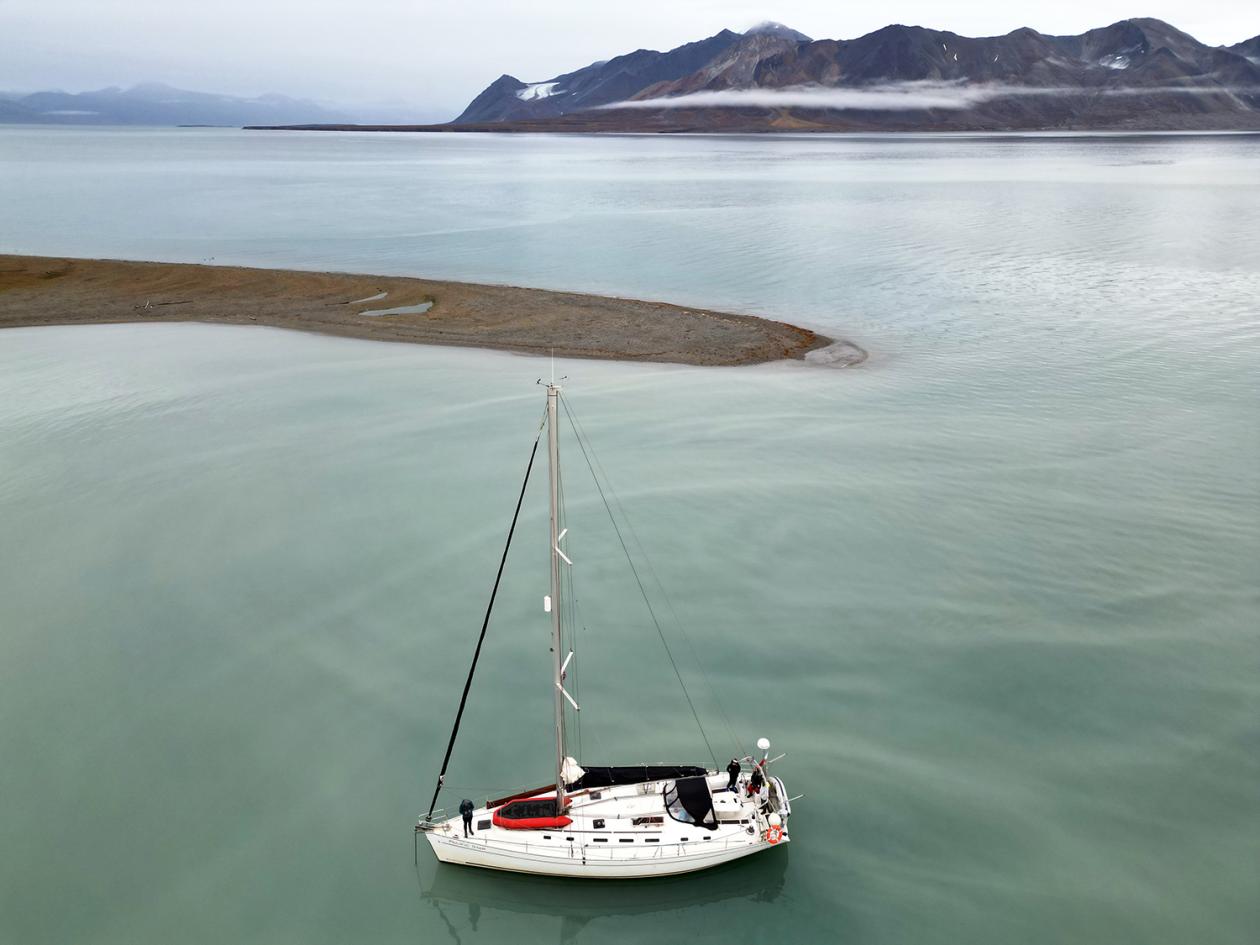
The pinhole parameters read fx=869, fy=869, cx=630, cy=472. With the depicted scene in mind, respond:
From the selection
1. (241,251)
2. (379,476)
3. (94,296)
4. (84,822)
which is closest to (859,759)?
(84,822)

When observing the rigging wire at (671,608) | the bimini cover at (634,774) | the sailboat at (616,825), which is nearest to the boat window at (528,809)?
the sailboat at (616,825)

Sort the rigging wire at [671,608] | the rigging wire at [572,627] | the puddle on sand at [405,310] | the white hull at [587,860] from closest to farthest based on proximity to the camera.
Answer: the white hull at [587,860] → the rigging wire at [671,608] → the rigging wire at [572,627] → the puddle on sand at [405,310]

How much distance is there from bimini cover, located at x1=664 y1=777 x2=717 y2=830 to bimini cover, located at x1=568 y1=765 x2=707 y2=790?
482 mm

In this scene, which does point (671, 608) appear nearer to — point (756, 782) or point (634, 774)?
point (634, 774)

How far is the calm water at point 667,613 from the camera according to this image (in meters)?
13.7

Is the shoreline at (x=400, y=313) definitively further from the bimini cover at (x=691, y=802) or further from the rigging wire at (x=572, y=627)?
the bimini cover at (x=691, y=802)

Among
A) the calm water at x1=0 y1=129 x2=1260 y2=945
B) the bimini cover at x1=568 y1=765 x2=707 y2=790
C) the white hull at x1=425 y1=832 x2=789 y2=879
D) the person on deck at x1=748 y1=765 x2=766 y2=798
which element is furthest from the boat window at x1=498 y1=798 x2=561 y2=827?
the person on deck at x1=748 y1=765 x2=766 y2=798

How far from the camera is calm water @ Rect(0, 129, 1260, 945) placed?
13.7m

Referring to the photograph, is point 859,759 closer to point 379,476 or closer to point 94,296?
point 379,476

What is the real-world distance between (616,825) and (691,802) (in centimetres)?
123

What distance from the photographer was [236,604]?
68.4ft

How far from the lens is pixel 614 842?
13391 mm

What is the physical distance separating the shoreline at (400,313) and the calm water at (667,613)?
261cm

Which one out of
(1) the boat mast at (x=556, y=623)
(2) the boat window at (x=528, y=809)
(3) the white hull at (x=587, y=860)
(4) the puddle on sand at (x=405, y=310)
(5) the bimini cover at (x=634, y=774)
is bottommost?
(3) the white hull at (x=587, y=860)
